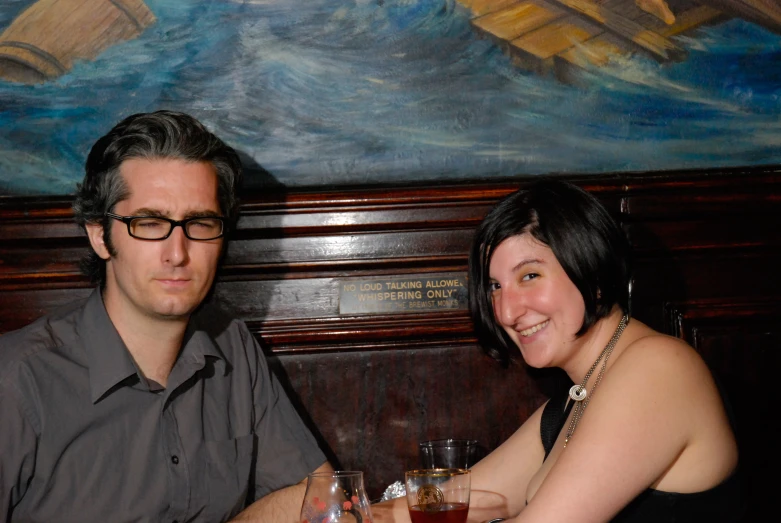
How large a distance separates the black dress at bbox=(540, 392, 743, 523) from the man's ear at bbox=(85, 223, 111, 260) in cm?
151

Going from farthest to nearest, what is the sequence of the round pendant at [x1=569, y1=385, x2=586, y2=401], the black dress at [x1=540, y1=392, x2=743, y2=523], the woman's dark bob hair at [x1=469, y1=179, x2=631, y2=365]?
the round pendant at [x1=569, y1=385, x2=586, y2=401] → the woman's dark bob hair at [x1=469, y1=179, x2=631, y2=365] → the black dress at [x1=540, y1=392, x2=743, y2=523]

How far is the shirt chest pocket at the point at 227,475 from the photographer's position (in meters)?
2.31

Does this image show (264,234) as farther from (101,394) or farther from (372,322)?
(101,394)

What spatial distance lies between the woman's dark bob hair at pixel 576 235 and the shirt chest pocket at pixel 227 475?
868mm

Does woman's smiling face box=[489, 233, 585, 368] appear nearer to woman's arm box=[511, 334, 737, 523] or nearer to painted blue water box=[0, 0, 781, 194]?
woman's arm box=[511, 334, 737, 523]

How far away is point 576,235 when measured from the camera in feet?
6.68

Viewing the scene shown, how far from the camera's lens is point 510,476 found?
2.38m

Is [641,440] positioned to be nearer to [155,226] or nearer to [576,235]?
[576,235]

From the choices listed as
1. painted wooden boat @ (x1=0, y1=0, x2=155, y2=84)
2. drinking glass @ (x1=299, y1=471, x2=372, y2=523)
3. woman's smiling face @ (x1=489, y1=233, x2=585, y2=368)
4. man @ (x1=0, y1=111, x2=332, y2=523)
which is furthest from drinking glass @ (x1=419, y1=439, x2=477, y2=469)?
painted wooden boat @ (x1=0, y1=0, x2=155, y2=84)

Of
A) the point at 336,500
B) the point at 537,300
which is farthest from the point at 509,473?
the point at 336,500

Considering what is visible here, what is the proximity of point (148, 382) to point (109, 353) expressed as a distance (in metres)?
0.14

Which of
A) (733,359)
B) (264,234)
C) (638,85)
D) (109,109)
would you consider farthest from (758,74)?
(109,109)

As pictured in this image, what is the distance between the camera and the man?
211 centimetres

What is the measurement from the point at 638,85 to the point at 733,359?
94 cm
